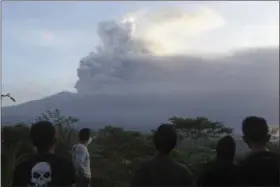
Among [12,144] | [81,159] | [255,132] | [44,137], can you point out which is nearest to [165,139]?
[255,132]

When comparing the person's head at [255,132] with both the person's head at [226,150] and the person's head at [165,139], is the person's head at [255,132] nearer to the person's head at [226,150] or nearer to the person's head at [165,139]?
the person's head at [226,150]

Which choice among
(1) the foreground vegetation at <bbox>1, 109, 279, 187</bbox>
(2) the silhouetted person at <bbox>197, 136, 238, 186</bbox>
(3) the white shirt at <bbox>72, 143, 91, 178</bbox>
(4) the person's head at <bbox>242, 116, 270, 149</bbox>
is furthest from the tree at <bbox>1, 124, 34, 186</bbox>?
(4) the person's head at <bbox>242, 116, 270, 149</bbox>

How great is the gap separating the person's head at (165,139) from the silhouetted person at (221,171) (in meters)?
0.26

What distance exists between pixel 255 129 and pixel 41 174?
52.3 inches

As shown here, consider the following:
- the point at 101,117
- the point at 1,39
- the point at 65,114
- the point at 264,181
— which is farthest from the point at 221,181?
the point at 1,39

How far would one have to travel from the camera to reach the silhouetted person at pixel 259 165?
264 centimetres

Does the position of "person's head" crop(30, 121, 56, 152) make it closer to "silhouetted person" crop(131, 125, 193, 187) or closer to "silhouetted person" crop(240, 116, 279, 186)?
"silhouetted person" crop(131, 125, 193, 187)

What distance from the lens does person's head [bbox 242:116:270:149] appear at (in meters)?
2.72

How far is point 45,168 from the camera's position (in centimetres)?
263

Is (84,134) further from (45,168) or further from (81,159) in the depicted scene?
(45,168)

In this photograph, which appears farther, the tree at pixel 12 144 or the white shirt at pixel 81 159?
the white shirt at pixel 81 159

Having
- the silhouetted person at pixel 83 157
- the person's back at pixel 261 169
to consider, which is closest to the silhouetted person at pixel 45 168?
the person's back at pixel 261 169

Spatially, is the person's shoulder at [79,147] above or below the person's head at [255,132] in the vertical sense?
below

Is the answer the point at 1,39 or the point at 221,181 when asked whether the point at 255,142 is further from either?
the point at 1,39
